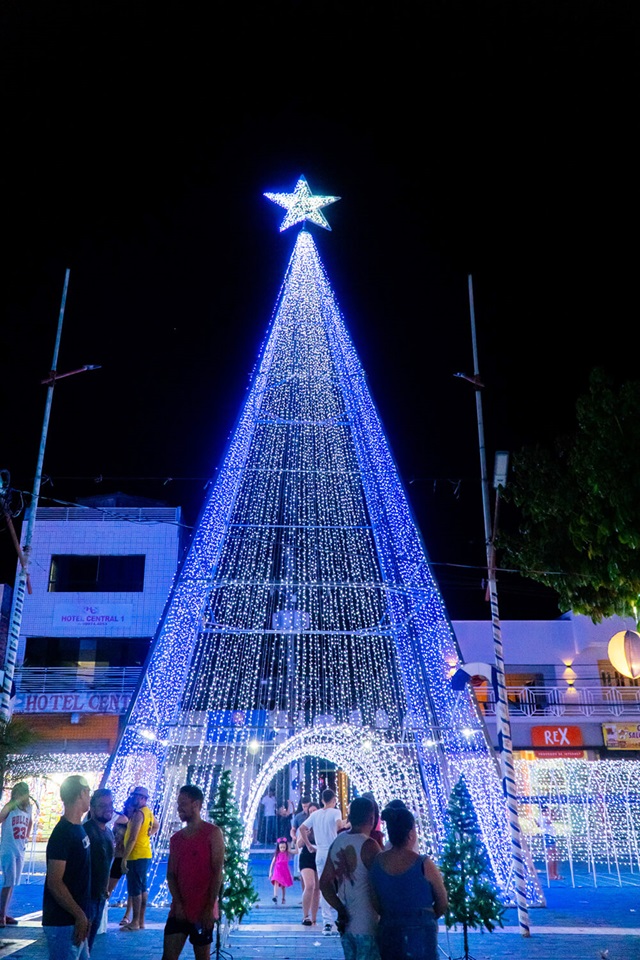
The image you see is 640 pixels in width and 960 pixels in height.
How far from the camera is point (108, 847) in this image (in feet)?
22.7

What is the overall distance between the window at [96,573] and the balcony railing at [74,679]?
9.48ft

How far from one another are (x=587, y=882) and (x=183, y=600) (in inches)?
393

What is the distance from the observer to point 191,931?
5562 mm

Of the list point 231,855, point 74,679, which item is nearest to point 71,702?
point 74,679

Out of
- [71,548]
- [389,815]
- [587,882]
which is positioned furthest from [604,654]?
[389,815]

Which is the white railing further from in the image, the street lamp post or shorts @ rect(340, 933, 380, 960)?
shorts @ rect(340, 933, 380, 960)

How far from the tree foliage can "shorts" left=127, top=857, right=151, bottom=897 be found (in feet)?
27.6

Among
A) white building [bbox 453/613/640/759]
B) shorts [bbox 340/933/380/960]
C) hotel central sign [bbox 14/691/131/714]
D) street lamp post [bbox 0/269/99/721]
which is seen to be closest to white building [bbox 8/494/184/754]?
hotel central sign [bbox 14/691/131/714]

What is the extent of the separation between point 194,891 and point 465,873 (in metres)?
3.92

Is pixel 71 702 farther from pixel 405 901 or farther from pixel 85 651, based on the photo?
pixel 405 901

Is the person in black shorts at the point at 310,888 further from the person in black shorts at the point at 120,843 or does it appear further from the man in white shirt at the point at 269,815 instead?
the man in white shirt at the point at 269,815

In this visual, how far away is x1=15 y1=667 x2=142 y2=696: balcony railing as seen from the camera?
88.0 ft

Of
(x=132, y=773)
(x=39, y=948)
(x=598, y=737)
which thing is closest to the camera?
(x=39, y=948)

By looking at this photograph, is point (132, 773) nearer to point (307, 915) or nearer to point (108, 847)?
point (307, 915)
